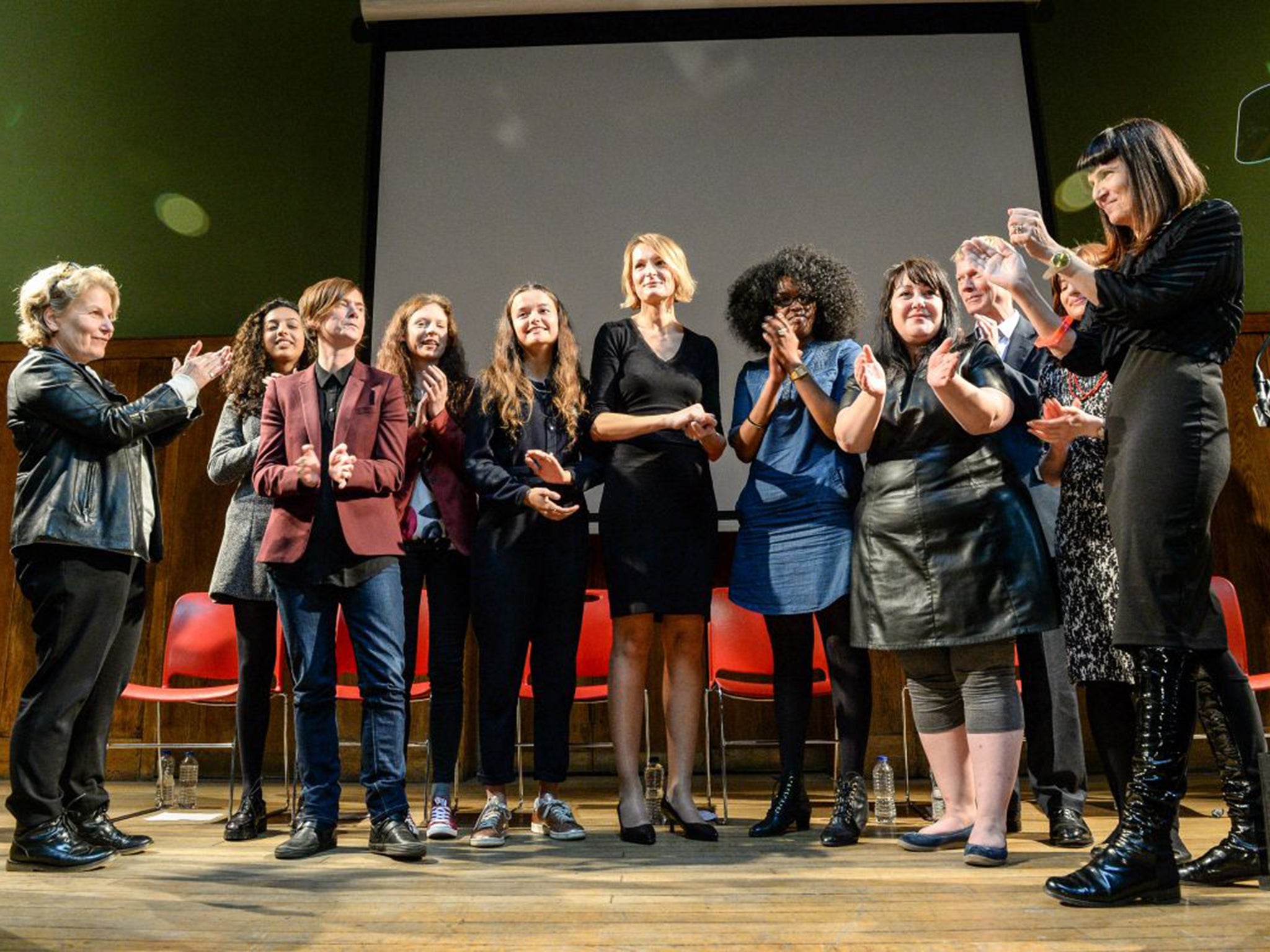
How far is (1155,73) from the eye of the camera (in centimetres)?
490

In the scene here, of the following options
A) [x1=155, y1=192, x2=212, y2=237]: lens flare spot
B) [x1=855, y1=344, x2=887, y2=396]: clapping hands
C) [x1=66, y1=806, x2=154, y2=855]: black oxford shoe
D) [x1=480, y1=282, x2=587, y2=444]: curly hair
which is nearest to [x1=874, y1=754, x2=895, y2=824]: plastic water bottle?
[x1=855, y1=344, x2=887, y2=396]: clapping hands

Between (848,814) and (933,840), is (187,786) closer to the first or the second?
(848,814)

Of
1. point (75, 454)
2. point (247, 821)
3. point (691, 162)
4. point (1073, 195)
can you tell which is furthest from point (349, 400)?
point (1073, 195)

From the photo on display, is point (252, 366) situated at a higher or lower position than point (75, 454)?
higher

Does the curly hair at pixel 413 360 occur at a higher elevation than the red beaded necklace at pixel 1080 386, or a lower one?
higher

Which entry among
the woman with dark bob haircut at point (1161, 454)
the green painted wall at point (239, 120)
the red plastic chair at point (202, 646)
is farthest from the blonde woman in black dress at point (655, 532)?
the green painted wall at point (239, 120)

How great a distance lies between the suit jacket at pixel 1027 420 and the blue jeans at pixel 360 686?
162 cm

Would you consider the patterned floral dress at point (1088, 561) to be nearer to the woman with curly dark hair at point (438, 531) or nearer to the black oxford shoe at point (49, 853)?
the woman with curly dark hair at point (438, 531)

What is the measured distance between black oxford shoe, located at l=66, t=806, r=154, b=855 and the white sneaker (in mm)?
733

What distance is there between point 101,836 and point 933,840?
6.89ft

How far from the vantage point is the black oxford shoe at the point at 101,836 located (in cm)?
253

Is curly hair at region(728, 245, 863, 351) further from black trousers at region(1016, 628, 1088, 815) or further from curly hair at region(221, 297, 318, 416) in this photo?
curly hair at region(221, 297, 318, 416)

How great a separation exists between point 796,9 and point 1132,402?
374 cm

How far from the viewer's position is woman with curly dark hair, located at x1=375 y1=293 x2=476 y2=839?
281 centimetres
